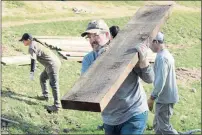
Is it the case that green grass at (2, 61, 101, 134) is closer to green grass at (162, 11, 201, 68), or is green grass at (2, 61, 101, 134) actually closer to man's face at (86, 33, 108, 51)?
man's face at (86, 33, 108, 51)

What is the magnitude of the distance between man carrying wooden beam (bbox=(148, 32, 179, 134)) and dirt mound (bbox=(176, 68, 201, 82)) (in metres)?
6.39

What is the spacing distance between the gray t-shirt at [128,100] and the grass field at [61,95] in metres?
4.04

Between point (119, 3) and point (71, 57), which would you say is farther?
point (119, 3)

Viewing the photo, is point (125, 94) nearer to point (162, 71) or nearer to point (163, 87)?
point (162, 71)

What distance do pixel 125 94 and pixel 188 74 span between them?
10380 mm

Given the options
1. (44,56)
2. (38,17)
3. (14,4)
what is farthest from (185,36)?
(44,56)

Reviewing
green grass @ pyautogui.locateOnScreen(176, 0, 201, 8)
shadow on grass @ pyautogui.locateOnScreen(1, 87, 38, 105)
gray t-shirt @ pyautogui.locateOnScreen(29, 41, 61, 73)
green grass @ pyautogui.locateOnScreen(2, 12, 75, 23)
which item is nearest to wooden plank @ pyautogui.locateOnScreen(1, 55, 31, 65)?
shadow on grass @ pyautogui.locateOnScreen(1, 87, 38, 105)

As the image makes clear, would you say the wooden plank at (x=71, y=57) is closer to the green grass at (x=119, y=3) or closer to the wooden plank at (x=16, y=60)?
the wooden plank at (x=16, y=60)

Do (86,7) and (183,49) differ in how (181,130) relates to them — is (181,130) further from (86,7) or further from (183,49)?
(86,7)

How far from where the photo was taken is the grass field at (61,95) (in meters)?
9.87

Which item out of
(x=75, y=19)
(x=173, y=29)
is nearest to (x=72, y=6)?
(x=75, y=19)

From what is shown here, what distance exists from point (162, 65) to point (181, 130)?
3171 mm

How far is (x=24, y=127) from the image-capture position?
9414 mm

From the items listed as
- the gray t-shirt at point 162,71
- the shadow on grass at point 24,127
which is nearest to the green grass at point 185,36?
the shadow on grass at point 24,127
